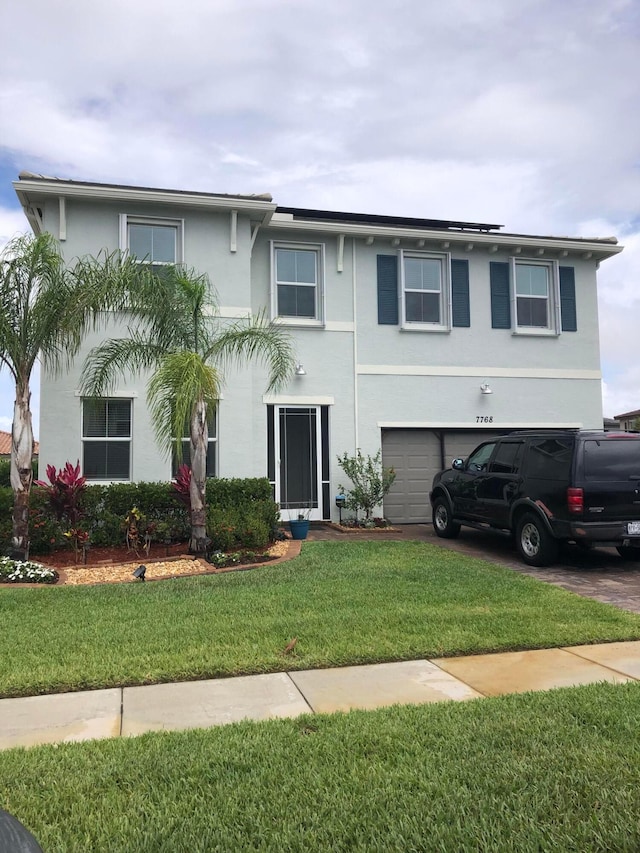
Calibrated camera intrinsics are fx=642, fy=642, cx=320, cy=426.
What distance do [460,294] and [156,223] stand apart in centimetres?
672

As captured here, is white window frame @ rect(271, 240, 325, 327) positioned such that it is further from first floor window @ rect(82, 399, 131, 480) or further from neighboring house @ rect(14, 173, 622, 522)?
first floor window @ rect(82, 399, 131, 480)

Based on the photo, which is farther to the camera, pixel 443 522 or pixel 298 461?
pixel 298 461

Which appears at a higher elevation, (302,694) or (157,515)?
(157,515)

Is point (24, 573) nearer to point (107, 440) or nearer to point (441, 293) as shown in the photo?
point (107, 440)

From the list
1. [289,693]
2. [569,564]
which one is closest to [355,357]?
[569,564]

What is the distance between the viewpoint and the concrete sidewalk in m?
3.94

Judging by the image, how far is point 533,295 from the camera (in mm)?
15039

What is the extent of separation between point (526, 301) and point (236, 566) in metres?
9.77

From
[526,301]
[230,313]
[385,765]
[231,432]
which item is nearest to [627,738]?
[385,765]

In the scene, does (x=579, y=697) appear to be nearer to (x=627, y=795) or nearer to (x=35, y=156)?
(x=627, y=795)

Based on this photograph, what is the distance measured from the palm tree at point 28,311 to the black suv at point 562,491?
21.3 feet

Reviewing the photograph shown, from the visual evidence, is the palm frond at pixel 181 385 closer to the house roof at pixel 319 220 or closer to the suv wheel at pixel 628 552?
the house roof at pixel 319 220

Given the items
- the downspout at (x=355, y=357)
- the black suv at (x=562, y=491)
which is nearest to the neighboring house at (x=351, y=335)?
the downspout at (x=355, y=357)

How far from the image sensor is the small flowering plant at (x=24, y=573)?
816 cm
